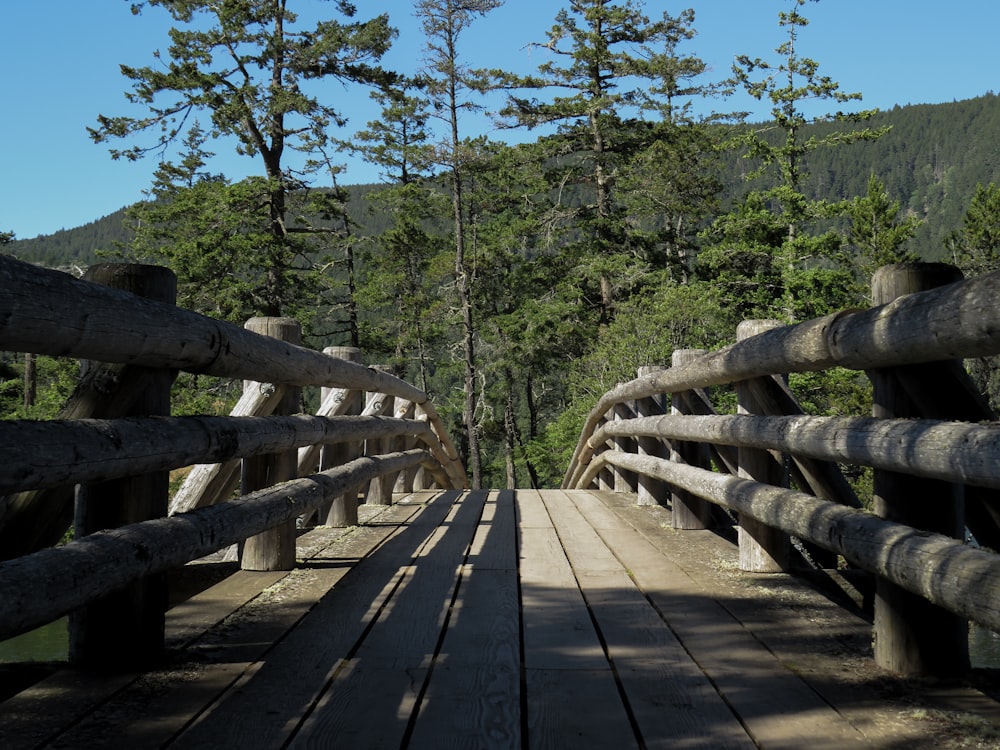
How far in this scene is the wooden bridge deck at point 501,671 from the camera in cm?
218

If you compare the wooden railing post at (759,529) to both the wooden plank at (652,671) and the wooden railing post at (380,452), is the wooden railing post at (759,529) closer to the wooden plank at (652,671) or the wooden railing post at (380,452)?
the wooden plank at (652,671)

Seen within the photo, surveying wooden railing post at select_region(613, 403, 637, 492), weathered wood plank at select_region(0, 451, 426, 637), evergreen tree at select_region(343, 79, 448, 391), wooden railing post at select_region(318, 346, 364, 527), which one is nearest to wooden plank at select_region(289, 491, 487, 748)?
weathered wood plank at select_region(0, 451, 426, 637)

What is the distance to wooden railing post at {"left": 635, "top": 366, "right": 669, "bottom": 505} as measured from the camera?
7176mm

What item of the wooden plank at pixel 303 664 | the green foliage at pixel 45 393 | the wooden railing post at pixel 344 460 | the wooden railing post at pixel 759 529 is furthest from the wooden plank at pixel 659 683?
the green foliage at pixel 45 393

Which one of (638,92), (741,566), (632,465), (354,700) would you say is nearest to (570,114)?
(638,92)

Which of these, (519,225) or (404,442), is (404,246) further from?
(404,442)

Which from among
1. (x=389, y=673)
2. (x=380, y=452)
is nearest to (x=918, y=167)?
(x=380, y=452)

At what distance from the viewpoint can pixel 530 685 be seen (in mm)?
2580

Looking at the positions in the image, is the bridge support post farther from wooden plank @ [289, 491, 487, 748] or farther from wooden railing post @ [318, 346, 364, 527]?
wooden plank @ [289, 491, 487, 748]

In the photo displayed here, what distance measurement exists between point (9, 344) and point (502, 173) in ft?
108

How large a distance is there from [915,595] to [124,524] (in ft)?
7.88

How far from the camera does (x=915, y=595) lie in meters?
2.61

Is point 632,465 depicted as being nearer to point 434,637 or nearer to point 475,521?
point 475,521

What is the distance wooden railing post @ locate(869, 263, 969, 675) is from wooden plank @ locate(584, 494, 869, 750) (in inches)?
13.6
